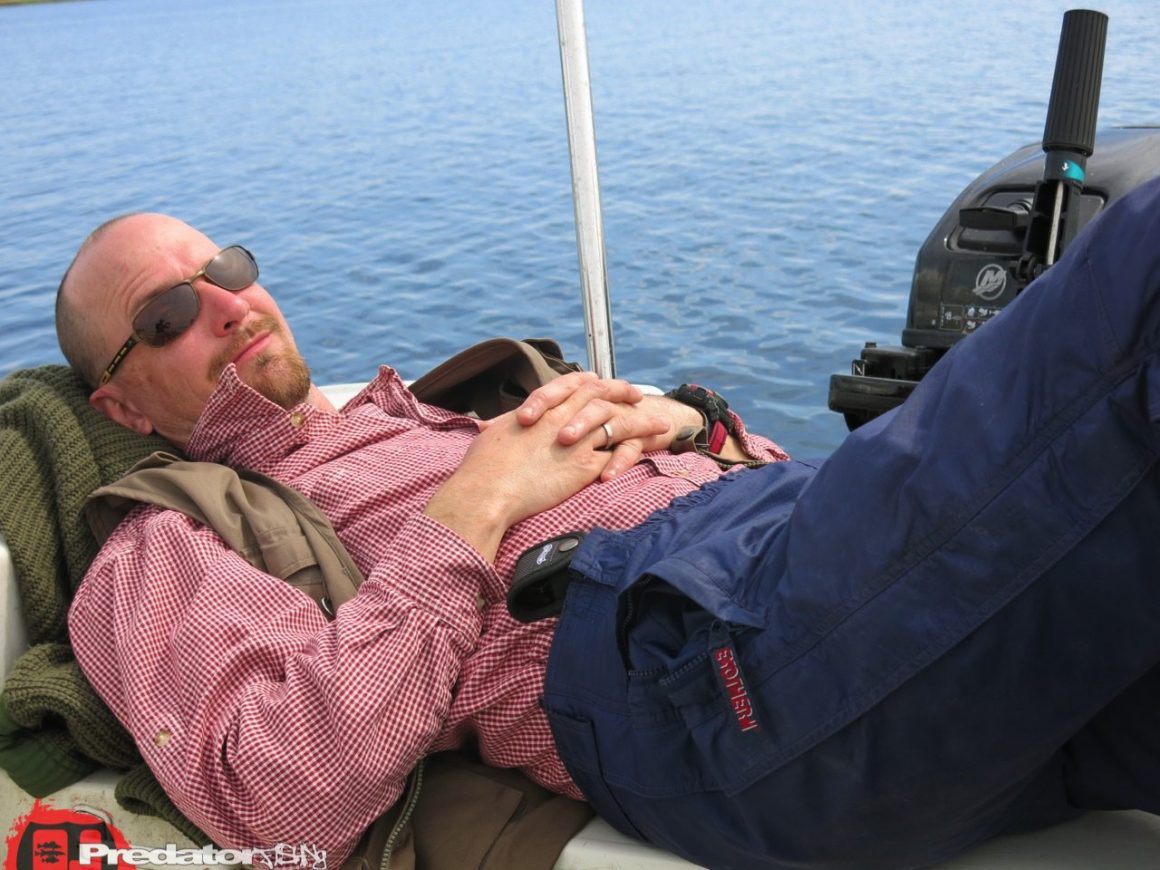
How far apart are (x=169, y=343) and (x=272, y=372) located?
174 mm

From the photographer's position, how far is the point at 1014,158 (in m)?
2.86

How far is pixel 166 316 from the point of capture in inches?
81.0

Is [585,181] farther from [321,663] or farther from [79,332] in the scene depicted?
[321,663]

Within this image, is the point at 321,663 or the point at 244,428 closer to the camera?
the point at 321,663

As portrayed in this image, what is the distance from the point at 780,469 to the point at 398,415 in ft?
2.60

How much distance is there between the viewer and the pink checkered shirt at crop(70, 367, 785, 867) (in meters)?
1.47

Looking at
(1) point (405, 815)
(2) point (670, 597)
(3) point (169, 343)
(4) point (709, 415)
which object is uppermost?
(3) point (169, 343)

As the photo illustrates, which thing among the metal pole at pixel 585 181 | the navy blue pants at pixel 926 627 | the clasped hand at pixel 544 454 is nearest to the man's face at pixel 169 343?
the clasped hand at pixel 544 454

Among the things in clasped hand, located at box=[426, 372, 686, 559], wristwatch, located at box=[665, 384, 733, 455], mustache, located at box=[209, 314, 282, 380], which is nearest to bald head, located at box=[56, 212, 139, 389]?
mustache, located at box=[209, 314, 282, 380]

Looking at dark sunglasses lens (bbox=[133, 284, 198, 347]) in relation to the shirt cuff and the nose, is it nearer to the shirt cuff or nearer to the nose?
the nose

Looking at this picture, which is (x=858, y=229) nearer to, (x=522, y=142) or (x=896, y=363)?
(x=522, y=142)

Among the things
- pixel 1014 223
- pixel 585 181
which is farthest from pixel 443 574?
pixel 1014 223

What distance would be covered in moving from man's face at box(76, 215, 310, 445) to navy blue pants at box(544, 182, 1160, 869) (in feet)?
2.75

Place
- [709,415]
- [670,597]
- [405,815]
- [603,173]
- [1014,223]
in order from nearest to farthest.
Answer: [670,597], [405,815], [709,415], [1014,223], [603,173]
